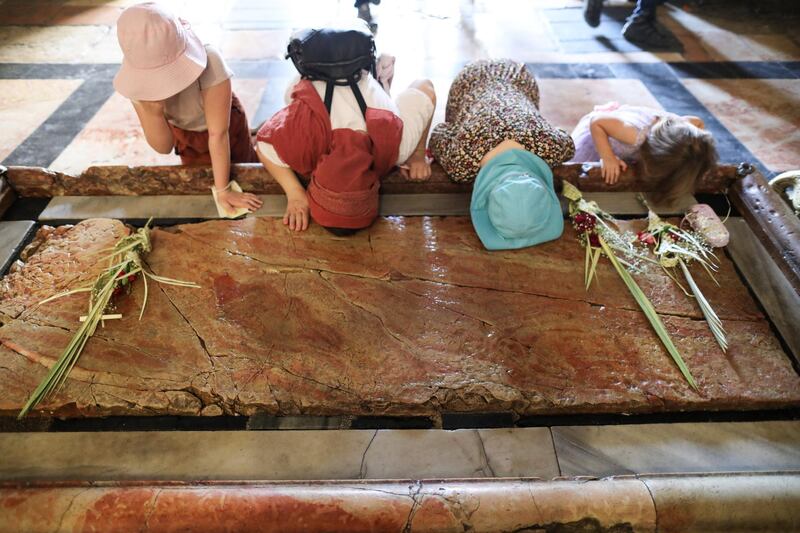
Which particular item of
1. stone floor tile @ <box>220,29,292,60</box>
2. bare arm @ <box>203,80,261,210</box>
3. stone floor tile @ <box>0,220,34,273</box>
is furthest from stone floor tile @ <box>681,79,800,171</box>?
stone floor tile @ <box>0,220,34,273</box>

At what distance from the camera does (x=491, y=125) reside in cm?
218

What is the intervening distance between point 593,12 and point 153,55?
4.29 m

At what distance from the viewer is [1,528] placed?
1361 millimetres

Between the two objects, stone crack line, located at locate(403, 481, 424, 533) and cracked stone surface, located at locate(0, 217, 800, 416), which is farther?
cracked stone surface, located at locate(0, 217, 800, 416)

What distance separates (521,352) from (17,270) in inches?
79.4

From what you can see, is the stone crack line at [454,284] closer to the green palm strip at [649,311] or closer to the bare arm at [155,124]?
the green palm strip at [649,311]

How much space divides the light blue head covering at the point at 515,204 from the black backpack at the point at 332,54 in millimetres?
651

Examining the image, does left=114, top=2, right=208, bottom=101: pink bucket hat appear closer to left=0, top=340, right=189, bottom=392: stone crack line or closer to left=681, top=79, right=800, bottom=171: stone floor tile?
left=0, top=340, right=189, bottom=392: stone crack line

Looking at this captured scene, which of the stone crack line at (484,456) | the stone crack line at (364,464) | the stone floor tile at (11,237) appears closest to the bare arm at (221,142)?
the stone floor tile at (11,237)

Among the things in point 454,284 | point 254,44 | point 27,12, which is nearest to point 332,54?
point 454,284

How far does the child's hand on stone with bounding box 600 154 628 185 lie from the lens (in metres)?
2.41

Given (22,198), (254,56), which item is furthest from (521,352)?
(254,56)

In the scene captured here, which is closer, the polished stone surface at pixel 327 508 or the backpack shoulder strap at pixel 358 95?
the polished stone surface at pixel 327 508

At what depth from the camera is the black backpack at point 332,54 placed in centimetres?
195
